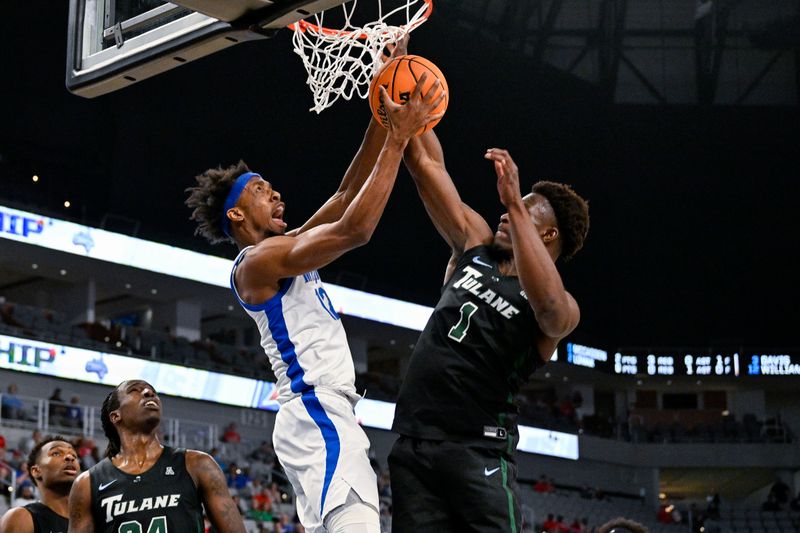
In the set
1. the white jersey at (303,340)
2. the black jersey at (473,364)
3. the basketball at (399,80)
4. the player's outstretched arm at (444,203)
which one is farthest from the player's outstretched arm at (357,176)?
the black jersey at (473,364)

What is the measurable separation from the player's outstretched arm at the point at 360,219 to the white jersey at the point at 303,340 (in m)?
0.12

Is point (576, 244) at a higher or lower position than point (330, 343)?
higher

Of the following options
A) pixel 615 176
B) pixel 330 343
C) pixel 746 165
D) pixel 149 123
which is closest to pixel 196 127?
pixel 149 123

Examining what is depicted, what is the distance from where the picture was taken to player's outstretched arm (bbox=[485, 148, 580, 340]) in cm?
371

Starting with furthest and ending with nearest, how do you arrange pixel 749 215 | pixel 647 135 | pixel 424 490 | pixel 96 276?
pixel 749 215, pixel 647 135, pixel 96 276, pixel 424 490

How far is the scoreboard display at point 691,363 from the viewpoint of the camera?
111 feet

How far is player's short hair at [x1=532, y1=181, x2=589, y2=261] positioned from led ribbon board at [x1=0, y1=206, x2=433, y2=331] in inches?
771

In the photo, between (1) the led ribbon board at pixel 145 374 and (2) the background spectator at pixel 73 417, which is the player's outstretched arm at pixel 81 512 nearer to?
(2) the background spectator at pixel 73 417

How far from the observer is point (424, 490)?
387 cm

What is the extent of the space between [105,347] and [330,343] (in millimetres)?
19339

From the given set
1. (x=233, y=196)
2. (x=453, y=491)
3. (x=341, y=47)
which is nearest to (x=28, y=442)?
(x=341, y=47)

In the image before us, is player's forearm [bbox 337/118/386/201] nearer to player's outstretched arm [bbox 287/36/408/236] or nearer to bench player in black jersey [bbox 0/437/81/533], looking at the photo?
player's outstretched arm [bbox 287/36/408/236]

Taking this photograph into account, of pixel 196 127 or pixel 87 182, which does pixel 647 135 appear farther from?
pixel 87 182

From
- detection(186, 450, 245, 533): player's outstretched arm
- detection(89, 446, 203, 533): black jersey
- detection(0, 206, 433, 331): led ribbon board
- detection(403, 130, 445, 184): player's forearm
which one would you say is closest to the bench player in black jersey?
detection(89, 446, 203, 533): black jersey
